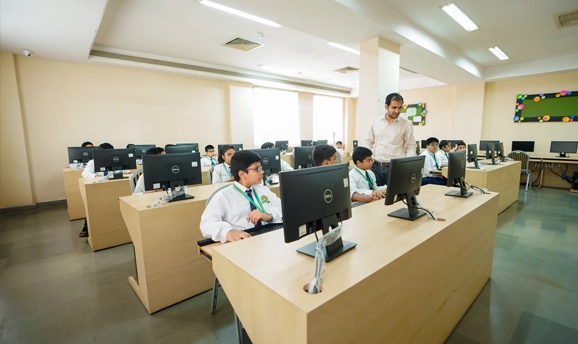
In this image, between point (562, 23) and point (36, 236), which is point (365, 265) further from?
point (562, 23)

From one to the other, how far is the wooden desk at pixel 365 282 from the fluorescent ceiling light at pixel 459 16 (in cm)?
338

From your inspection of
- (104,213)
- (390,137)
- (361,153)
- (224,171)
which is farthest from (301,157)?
(104,213)

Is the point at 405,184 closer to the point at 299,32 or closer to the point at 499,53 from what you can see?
the point at 299,32

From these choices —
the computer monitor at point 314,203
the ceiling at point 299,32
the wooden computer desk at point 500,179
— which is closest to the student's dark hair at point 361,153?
the computer monitor at point 314,203

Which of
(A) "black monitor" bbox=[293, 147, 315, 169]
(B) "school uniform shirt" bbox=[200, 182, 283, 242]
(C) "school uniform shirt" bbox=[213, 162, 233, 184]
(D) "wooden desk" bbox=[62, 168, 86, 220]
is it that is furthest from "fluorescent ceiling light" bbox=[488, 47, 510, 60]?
(D) "wooden desk" bbox=[62, 168, 86, 220]

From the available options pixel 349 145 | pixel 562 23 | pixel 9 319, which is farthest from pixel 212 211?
pixel 349 145

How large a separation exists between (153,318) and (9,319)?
1101mm

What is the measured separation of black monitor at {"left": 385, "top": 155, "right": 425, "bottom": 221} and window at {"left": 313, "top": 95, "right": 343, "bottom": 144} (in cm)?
855

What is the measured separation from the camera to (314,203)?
110 cm

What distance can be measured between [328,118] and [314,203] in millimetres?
10051

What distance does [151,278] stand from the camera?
81.0 inches

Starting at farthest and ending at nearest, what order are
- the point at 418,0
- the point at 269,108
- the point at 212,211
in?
the point at 269,108
the point at 418,0
the point at 212,211

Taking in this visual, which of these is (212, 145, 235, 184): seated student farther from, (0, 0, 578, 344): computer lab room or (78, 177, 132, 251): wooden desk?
(78, 177, 132, 251): wooden desk

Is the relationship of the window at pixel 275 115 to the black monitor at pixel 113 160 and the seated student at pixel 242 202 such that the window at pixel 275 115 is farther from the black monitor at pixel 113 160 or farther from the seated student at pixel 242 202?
the seated student at pixel 242 202
